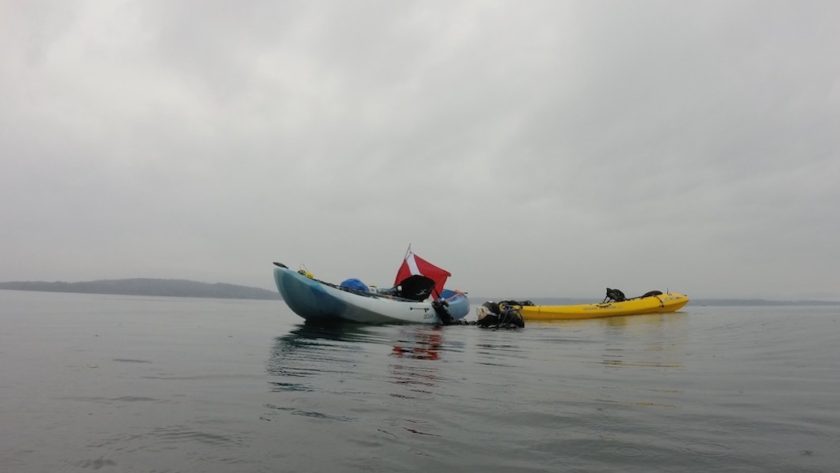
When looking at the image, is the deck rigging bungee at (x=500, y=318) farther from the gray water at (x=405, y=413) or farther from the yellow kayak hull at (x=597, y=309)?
the gray water at (x=405, y=413)

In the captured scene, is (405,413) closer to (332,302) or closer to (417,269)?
(332,302)

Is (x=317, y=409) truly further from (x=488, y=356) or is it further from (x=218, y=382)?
(x=488, y=356)

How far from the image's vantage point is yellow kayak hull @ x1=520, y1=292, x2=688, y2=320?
104ft

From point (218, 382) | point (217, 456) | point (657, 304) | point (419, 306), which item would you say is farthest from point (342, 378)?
point (657, 304)

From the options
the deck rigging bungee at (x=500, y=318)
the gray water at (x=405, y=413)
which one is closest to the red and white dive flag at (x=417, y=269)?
the deck rigging bungee at (x=500, y=318)

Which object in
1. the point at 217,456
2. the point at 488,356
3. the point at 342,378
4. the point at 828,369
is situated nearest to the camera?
the point at 217,456

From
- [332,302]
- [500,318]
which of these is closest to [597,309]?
[500,318]

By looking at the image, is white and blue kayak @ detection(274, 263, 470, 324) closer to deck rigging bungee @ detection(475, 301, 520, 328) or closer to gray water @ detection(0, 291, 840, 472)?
deck rigging bungee @ detection(475, 301, 520, 328)

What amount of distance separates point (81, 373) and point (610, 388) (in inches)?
379

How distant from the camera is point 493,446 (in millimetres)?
4922

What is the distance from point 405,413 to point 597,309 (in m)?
29.1

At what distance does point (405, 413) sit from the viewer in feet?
20.3

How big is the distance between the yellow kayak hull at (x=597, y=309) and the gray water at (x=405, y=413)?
63.3 ft

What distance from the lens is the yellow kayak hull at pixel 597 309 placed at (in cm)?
3161
